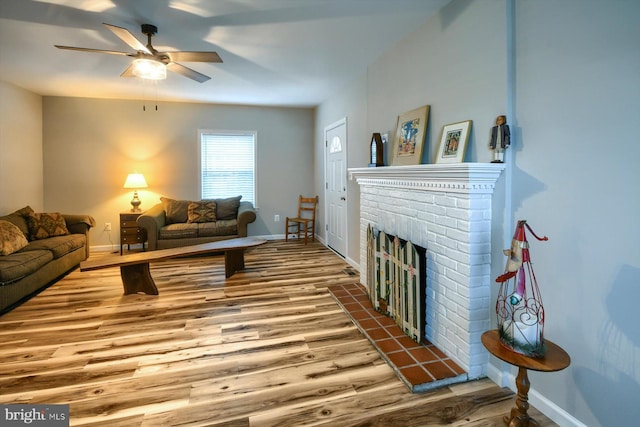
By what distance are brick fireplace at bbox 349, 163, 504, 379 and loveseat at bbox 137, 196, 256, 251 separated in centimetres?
319

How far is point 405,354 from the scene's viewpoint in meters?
2.11

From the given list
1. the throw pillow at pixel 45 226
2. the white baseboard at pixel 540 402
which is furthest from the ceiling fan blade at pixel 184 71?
the white baseboard at pixel 540 402

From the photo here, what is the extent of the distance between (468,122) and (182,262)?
4.11m

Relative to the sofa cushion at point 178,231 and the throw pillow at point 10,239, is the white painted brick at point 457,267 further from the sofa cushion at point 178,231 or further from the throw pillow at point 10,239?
the throw pillow at point 10,239

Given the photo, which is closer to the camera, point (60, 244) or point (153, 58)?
point (153, 58)

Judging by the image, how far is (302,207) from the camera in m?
6.15

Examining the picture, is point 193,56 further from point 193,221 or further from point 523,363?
point 523,363

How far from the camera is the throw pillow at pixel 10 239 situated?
10.3 ft

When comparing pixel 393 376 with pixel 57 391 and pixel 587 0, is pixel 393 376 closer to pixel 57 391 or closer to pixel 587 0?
pixel 57 391

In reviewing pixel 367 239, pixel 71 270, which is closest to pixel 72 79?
pixel 71 270

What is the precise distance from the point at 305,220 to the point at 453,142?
3761 millimetres

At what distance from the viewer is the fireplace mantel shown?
69.6 inches

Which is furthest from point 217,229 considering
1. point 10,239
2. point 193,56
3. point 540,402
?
point 540,402

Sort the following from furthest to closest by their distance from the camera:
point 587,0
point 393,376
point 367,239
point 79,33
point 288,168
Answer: point 288,168 → point 367,239 → point 79,33 → point 393,376 → point 587,0
